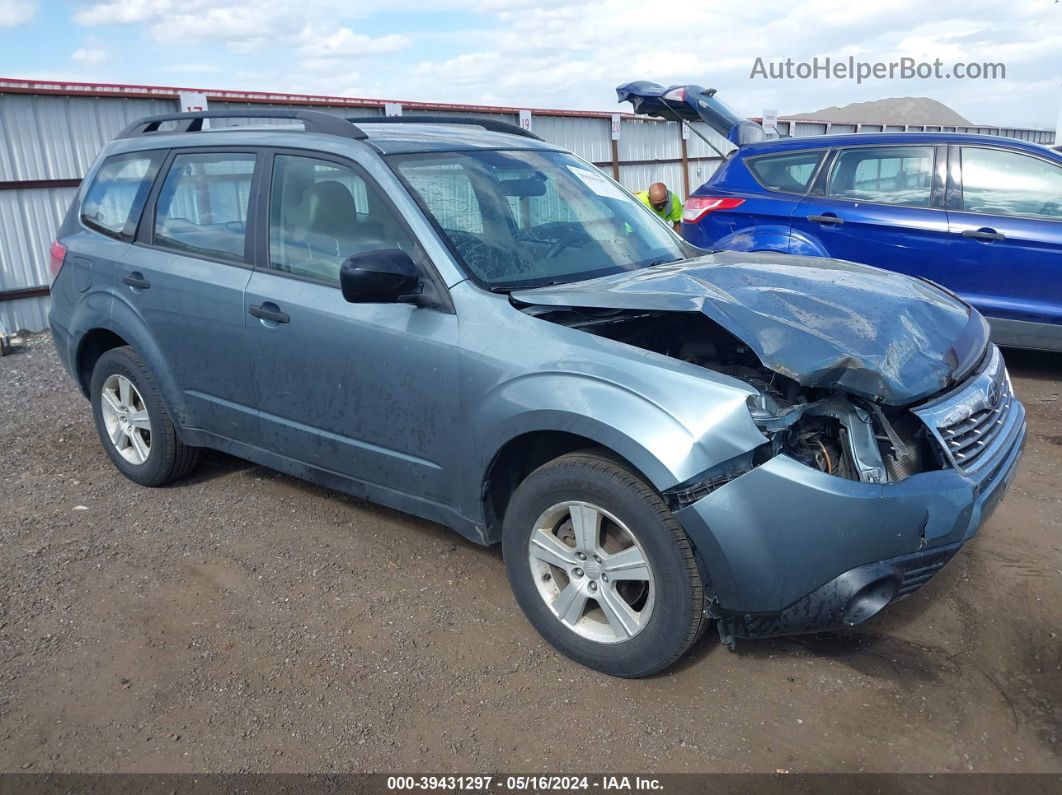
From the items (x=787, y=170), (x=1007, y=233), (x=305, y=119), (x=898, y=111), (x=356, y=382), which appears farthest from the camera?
(x=898, y=111)

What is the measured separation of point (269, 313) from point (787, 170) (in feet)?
15.9

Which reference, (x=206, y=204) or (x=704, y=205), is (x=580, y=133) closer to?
(x=704, y=205)

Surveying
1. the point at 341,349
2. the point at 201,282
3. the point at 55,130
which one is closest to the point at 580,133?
the point at 55,130

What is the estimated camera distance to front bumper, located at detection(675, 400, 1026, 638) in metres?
2.65

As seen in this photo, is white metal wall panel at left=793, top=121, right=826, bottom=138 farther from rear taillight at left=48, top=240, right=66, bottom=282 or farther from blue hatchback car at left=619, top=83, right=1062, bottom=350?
rear taillight at left=48, top=240, right=66, bottom=282

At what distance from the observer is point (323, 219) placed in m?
3.83

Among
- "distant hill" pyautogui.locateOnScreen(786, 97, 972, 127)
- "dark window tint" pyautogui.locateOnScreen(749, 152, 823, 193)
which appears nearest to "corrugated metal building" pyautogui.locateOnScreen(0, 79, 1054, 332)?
"dark window tint" pyautogui.locateOnScreen(749, 152, 823, 193)

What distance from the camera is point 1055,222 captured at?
611 centimetres

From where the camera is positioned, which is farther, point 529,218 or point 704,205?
point 704,205

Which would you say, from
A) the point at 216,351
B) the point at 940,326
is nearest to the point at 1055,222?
Answer: the point at 940,326

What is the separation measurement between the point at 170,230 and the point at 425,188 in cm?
160

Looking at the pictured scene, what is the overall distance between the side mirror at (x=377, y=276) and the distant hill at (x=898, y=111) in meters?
65.4

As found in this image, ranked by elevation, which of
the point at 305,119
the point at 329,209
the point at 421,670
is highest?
the point at 305,119

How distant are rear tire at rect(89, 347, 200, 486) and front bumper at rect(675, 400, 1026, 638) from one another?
3.08m
